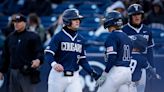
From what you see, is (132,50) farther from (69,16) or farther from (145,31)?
(69,16)

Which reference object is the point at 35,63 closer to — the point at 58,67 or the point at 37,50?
the point at 37,50

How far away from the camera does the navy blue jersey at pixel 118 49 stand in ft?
26.3

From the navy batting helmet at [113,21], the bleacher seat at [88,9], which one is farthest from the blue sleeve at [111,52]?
the bleacher seat at [88,9]

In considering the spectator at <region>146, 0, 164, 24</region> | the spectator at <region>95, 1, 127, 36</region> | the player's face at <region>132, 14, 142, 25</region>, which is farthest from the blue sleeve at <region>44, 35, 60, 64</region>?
the spectator at <region>146, 0, 164, 24</region>

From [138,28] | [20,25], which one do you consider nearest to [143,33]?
[138,28]

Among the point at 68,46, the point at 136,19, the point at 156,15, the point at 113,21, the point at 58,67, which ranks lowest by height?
the point at 156,15

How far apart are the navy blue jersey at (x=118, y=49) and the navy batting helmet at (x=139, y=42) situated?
2.24ft

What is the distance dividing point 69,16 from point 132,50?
1.28m

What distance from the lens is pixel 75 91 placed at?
805cm

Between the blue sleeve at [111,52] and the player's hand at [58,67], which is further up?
the blue sleeve at [111,52]

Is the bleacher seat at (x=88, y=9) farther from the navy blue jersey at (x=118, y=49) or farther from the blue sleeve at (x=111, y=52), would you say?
the blue sleeve at (x=111, y=52)

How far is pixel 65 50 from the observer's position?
8281mm

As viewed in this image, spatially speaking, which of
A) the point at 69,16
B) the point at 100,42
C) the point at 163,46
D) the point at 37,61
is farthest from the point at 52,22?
the point at 69,16

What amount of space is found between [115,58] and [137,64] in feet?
3.02
